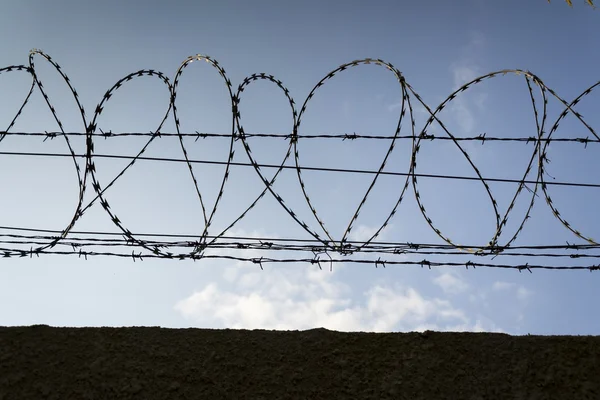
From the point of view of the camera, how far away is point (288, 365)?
9.12ft

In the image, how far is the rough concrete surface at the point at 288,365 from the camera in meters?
2.71

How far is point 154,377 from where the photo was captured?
2730 millimetres

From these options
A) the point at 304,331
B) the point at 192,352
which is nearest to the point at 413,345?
the point at 304,331

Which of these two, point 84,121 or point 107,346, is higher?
point 84,121

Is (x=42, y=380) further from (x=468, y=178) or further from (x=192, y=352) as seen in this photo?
(x=468, y=178)

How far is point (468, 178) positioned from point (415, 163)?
0.61 m

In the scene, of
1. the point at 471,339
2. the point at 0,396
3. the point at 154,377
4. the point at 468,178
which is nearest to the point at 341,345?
the point at 471,339

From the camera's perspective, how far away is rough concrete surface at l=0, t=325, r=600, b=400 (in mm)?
2707

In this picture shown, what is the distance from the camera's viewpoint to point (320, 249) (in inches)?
153

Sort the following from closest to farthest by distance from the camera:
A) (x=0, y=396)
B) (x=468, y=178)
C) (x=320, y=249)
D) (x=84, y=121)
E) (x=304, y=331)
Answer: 1. (x=0, y=396)
2. (x=304, y=331)
3. (x=320, y=249)
4. (x=84, y=121)
5. (x=468, y=178)

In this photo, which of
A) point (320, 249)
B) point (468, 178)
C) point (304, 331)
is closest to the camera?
point (304, 331)

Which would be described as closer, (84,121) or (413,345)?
(413,345)

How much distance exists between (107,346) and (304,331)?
36.5 inches

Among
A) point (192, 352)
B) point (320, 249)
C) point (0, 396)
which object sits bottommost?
point (0, 396)
